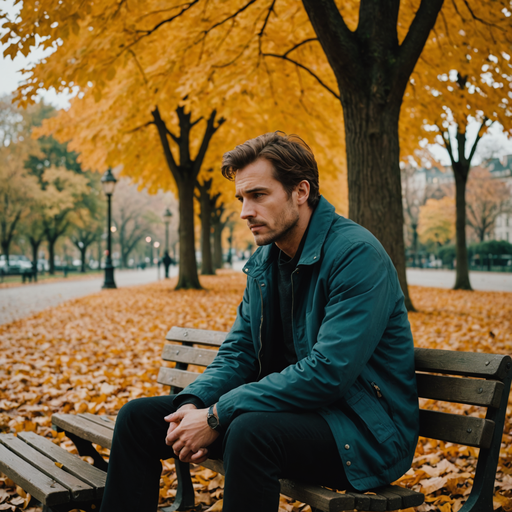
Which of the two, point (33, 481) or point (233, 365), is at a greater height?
point (233, 365)

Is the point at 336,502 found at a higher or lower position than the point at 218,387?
lower

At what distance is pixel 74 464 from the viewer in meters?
2.58

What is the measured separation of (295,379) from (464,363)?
0.71 metres

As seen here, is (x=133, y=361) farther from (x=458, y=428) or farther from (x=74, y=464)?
Answer: (x=458, y=428)

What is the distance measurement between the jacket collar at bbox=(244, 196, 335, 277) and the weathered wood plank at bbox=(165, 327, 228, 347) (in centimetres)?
61

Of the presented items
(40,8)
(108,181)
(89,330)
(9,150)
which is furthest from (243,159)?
(9,150)

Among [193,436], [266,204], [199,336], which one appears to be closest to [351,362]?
[193,436]

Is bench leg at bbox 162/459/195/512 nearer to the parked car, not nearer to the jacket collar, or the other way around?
the jacket collar

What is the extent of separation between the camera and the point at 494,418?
2.06 m

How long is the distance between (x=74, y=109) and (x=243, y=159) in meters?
15.5

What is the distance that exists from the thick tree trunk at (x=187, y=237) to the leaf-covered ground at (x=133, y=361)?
3.47m

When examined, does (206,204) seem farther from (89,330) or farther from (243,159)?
(243,159)

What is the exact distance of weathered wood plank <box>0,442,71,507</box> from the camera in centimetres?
217

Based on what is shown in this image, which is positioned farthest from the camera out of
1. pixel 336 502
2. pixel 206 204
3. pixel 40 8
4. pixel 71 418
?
pixel 206 204
